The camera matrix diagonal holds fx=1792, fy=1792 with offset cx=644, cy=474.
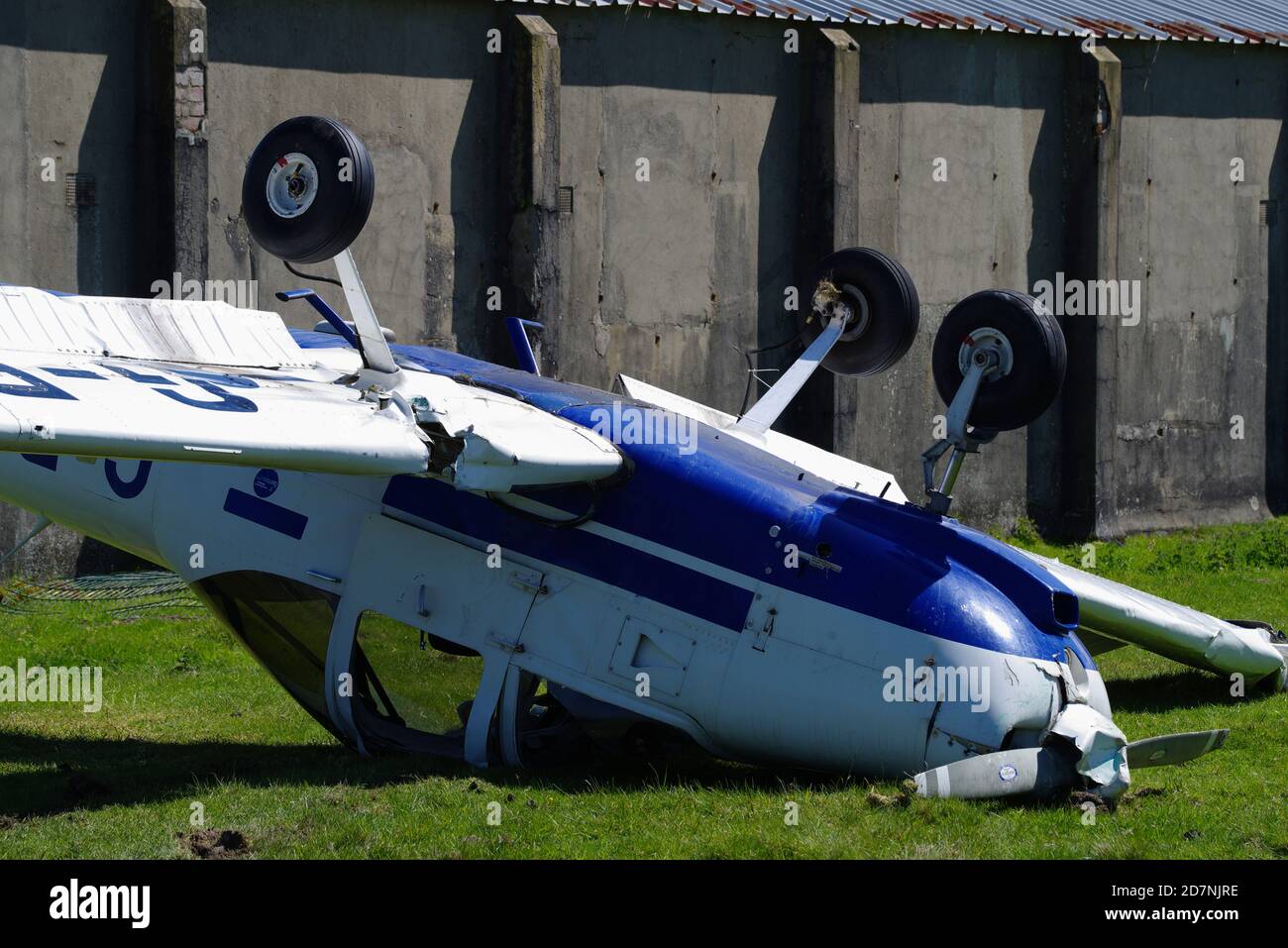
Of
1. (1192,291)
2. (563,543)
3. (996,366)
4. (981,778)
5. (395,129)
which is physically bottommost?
→ (981,778)

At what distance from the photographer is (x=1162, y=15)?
969 inches

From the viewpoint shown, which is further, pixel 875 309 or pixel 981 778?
pixel 875 309

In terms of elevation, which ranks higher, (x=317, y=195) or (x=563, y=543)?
(x=317, y=195)

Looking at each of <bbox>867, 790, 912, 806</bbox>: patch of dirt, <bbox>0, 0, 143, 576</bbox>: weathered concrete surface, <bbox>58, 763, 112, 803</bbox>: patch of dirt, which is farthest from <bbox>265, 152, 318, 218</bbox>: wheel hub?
<bbox>0, 0, 143, 576</bbox>: weathered concrete surface

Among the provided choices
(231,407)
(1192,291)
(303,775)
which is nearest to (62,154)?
(303,775)

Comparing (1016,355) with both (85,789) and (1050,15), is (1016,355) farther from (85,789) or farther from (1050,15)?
(1050,15)

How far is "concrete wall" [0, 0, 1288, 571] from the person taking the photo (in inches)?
671

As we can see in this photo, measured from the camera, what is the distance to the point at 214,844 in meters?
8.84

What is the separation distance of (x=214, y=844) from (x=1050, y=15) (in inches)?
710

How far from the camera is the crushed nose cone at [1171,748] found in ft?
30.2

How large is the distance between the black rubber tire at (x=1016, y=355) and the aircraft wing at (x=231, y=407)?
6.58 feet

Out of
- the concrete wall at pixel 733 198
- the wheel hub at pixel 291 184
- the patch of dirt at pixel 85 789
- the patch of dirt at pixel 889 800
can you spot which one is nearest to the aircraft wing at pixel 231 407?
the wheel hub at pixel 291 184

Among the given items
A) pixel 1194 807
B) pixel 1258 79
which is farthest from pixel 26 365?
pixel 1258 79

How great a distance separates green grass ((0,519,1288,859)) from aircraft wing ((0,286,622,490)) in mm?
1729
